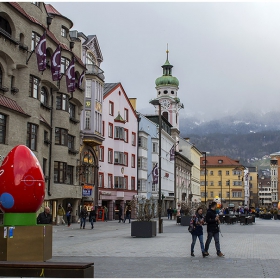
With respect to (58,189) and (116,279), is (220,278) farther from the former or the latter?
(58,189)

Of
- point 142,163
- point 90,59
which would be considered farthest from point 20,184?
point 142,163

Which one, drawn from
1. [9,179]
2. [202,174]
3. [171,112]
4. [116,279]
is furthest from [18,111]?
[202,174]

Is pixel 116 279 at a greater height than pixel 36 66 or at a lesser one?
lesser

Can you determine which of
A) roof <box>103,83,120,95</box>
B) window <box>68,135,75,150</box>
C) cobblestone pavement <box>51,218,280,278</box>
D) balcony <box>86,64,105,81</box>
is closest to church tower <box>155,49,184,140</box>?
roof <box>103,83,120,95</box>

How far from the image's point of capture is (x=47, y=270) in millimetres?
9180

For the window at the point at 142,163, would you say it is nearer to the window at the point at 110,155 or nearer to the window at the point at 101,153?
the window at the point at 110,155

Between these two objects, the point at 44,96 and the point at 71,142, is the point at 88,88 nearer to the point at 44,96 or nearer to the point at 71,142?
the point at 71,142

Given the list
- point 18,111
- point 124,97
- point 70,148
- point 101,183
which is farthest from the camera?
point 124,97

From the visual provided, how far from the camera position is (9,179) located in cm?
1303

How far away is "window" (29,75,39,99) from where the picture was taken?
35688 mm

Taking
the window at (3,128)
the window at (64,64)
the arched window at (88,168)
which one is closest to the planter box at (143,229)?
the window at (3,128)

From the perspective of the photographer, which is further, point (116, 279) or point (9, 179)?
point (9, 179)

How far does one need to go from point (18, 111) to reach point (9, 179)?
64.0 feet

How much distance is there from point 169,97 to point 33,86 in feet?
247
